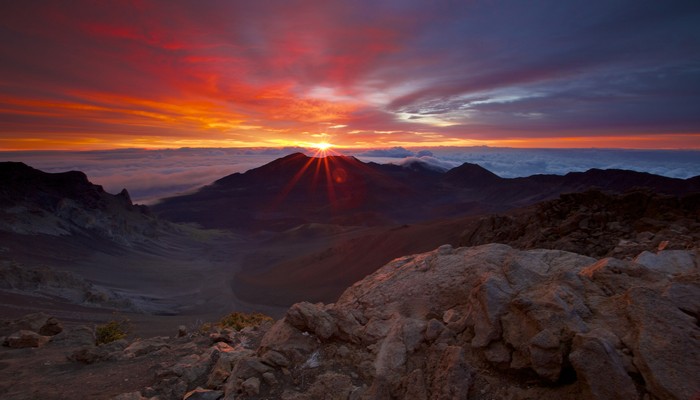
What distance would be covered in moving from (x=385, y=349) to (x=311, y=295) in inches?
1400

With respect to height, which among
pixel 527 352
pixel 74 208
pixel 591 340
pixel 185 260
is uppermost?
pixel 591 340

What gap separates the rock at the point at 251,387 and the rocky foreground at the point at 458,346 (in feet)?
0.06

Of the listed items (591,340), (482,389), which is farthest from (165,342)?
(591,340)

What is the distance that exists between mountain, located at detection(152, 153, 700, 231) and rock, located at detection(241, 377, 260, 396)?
98.4 m

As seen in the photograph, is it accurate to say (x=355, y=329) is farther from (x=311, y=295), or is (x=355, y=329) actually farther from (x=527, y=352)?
(x=311, y=295)

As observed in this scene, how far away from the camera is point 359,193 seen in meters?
151

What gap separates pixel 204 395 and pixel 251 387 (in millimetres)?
911

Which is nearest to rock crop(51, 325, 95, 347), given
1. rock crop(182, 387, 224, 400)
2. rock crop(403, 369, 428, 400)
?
rock crop(182, 387, 224, 400)

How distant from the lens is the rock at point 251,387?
20.7 feet

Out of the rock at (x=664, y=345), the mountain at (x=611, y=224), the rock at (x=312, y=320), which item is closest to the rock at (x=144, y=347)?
the rock at (x=312, y=320)

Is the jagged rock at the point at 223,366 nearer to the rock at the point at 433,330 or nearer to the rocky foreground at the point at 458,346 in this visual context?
the rocky foreground at the point at 458,346

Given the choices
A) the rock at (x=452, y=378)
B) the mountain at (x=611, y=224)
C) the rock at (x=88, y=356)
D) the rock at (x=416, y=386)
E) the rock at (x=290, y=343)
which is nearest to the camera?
the rock at (x=452, y=378)

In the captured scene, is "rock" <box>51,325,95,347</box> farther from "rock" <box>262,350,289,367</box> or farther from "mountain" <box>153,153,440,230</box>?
"mountain" <box>153,153,440,230</box>

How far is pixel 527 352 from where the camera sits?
510 centimetres
